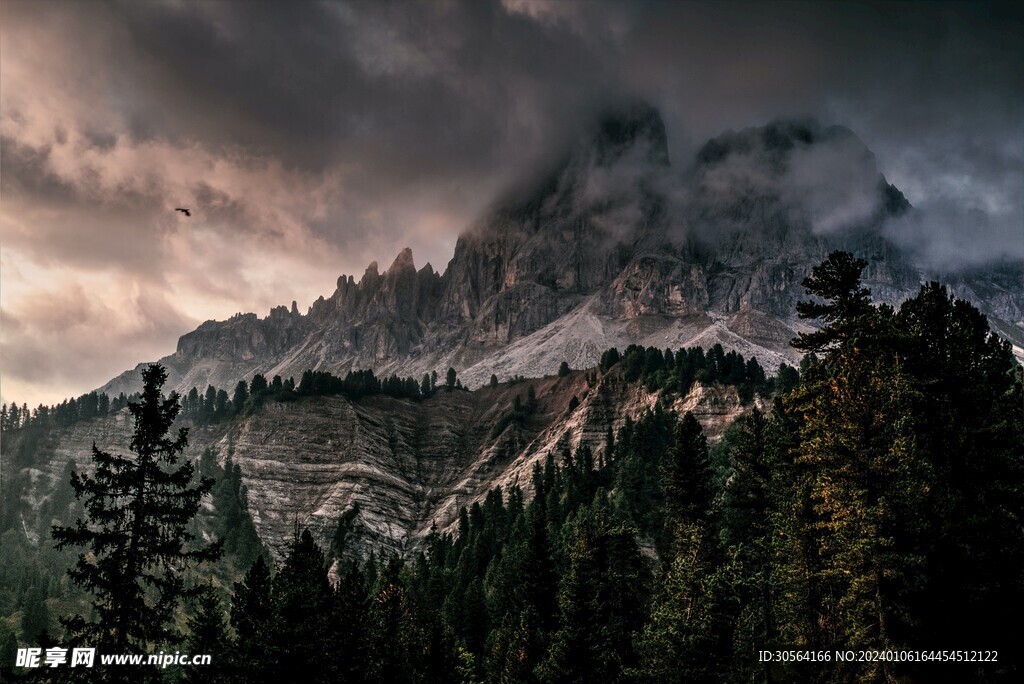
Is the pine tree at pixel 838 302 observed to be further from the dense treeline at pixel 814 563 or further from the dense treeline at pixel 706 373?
the dense treeline at pixel 706 373

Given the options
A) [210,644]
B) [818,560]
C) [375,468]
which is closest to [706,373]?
[375,468]

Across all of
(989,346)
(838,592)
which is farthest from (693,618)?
(989,346)

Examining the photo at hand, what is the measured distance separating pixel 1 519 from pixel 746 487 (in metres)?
197

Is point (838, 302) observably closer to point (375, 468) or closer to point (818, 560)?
point (818, 560)

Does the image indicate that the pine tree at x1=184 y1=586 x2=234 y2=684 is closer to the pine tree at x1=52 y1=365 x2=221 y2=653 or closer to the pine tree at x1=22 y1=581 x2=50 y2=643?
the pine tree at x1=52 y1=365 x2=221 y2=653

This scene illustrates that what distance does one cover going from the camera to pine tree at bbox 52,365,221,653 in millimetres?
23703

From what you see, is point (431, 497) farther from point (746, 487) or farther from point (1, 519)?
point (746, 487)

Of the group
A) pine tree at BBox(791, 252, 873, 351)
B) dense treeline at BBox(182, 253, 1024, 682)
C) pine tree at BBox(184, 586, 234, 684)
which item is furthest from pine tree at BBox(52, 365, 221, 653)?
pine tree at BBox(791, 252, 873, 351)

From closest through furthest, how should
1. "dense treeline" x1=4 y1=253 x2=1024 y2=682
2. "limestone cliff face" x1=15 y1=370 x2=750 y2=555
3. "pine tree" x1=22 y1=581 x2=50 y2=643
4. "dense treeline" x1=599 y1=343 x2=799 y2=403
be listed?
"dense treeline" x1=4 y1=253 x2=1024 y2=682 < "pine tree" x1=22 y1=581 x2=50 y2=643 < "dense treeline" x1=599 y1=343 x2=799 y2=403 < "limestone cliff face" x1=15 y1=370 x2=750 y2=555

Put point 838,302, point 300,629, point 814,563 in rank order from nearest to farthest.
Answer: point 300,629
point 838,302
point 814,563

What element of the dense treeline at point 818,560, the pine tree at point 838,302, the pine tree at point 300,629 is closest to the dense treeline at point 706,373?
the dense treeline at point 818,560

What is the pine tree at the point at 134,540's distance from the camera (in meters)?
23.7

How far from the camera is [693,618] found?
34.2 metres

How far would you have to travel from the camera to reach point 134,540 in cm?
2466
